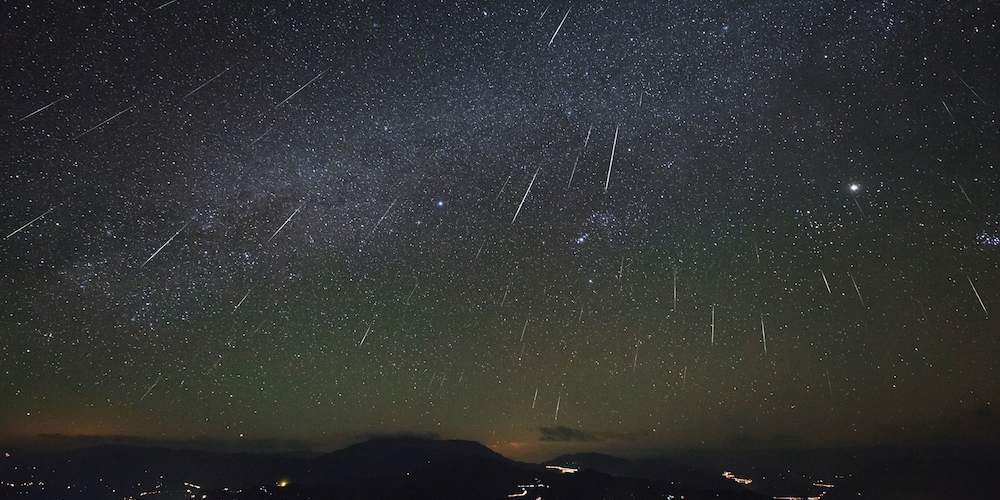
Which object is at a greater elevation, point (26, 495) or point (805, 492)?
point (805, 492)

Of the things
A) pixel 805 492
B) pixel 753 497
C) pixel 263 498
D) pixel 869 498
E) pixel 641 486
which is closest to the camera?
pixel 263 498

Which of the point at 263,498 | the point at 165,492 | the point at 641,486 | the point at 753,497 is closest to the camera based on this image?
the point at 263,498

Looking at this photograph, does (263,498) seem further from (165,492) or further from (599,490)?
(599,490)

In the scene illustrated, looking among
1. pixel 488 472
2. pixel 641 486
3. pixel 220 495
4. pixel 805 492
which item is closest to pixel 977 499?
pixel 805 492

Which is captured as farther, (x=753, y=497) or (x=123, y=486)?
(x=123, y=486)

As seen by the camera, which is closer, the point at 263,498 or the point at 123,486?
the point at 263,498

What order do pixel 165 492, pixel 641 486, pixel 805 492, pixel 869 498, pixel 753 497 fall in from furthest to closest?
1. pixel 869 498
2. pixel 805 492
3. pixel 165 492
4. pixel 641 486
5. pixel 753 497

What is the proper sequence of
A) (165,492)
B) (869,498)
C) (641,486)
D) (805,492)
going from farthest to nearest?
(869,498)
(805,492)
(165,492)
(641,486)

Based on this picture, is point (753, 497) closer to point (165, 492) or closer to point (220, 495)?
point (220, 495)

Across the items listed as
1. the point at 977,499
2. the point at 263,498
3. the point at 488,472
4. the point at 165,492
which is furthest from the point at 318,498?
the point at 977,499
